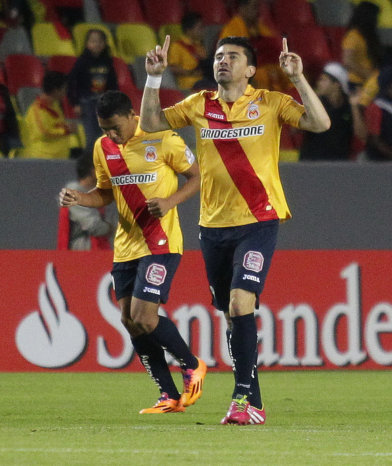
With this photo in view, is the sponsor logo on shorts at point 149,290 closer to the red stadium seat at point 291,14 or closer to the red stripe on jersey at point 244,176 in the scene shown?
the red stripe on jersey at point 244,176

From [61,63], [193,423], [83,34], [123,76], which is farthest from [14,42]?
[193,423]

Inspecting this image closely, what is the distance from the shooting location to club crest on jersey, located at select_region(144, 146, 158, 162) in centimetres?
787

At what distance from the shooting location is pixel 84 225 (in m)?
11.4

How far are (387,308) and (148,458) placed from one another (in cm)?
584

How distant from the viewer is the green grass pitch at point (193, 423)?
543 centimetres

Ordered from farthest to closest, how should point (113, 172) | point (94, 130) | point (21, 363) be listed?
1. point (94, 130)
2. point (21, 363)
3. point (113, 172)

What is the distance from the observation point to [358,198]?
41.3ft

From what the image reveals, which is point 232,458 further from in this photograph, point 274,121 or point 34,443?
point 274,121

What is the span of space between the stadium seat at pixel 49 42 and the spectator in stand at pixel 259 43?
64.7 inches

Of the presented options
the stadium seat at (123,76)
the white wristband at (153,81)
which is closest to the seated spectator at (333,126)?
the stadium seat at (123,76)

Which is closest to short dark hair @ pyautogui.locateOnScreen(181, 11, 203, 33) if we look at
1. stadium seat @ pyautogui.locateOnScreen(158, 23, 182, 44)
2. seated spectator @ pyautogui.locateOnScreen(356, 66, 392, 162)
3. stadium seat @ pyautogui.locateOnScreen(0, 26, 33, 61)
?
stadium seat @ pyautogui.locateOnScreen(158, 23, 182, 44)

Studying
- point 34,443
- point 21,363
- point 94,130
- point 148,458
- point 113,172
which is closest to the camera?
point 148,458

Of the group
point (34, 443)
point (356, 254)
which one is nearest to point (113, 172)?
point (34, 443)

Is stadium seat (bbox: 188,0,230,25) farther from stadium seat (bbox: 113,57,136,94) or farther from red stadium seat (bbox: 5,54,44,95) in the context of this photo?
red stadium seat (bbox: 5,54,44,95)
